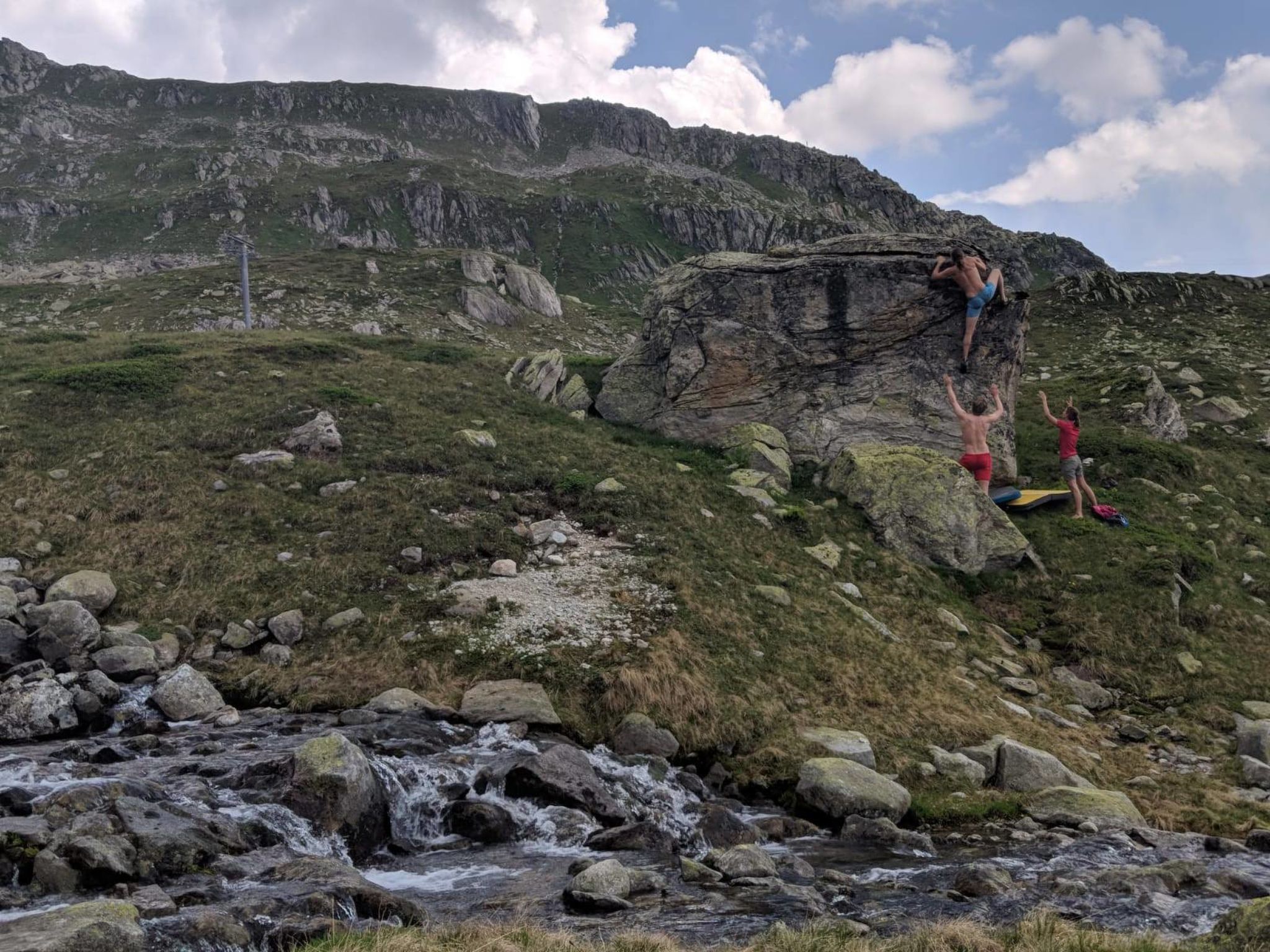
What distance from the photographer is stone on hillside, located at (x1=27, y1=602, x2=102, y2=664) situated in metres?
14.0

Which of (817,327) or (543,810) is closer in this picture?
(543,810)

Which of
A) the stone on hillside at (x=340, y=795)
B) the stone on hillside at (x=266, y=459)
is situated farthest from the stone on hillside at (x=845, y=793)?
the stone on hillside at (x=266, y=459)

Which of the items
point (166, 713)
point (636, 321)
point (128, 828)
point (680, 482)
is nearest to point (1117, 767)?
point (680, 482)

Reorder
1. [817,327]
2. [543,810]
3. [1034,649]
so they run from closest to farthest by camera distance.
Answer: [543,810] → [1034,649] → [817,327]

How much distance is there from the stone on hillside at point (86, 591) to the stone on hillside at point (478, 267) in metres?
66.5

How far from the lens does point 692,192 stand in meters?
161

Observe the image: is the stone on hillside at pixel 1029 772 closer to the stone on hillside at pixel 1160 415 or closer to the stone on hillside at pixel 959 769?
the stone on hillside at pixel 959 769

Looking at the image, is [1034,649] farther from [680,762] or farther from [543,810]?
[543,810]

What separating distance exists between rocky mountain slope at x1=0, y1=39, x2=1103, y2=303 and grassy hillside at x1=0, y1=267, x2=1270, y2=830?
75890 millimetres

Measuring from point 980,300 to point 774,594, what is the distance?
18556mm

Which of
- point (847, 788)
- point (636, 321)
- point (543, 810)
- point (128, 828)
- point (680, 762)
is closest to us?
point (128, 828)

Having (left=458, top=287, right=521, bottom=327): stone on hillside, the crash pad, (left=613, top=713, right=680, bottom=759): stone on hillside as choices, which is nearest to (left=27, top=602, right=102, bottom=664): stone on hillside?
(left=613, top=713, right=680, bottom=759): stone on hillside

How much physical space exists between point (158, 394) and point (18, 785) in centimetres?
2282

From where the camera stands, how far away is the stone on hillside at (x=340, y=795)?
391 inches
